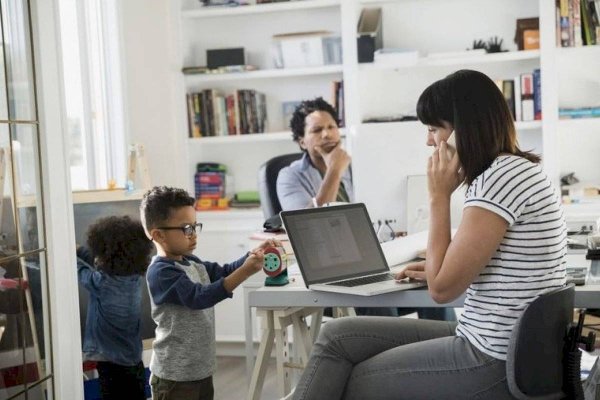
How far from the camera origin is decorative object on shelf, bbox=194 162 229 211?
5293 millimetres

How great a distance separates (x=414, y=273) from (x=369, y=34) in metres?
2.79

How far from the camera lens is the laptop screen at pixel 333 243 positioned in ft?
8.26

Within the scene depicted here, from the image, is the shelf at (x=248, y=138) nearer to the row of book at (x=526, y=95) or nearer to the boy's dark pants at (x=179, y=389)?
the row of book at (x=526, y=95)

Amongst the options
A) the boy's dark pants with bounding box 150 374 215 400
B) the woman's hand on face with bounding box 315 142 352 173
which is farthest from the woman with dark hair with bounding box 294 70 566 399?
the woman's hand on face with bounding box 315 142 352 173

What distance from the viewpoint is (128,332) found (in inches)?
133

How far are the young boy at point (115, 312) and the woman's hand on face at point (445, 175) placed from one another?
1.52 meters

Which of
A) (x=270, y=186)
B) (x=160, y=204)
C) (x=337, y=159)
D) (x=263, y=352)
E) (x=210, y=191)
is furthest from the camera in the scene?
(x=210, y=191)

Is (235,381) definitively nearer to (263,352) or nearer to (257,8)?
(263,352)

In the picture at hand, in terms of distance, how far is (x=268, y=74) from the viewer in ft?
16.8

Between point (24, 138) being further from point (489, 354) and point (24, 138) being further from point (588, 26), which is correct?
point (588, 26)

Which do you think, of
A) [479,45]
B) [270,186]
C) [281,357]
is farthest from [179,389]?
[479,45]

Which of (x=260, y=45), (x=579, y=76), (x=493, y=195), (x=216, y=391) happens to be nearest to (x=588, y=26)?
(x=579, y=76)

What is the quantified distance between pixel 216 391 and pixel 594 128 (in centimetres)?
242

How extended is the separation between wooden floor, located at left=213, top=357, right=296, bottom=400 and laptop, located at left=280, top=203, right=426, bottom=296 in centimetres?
168
